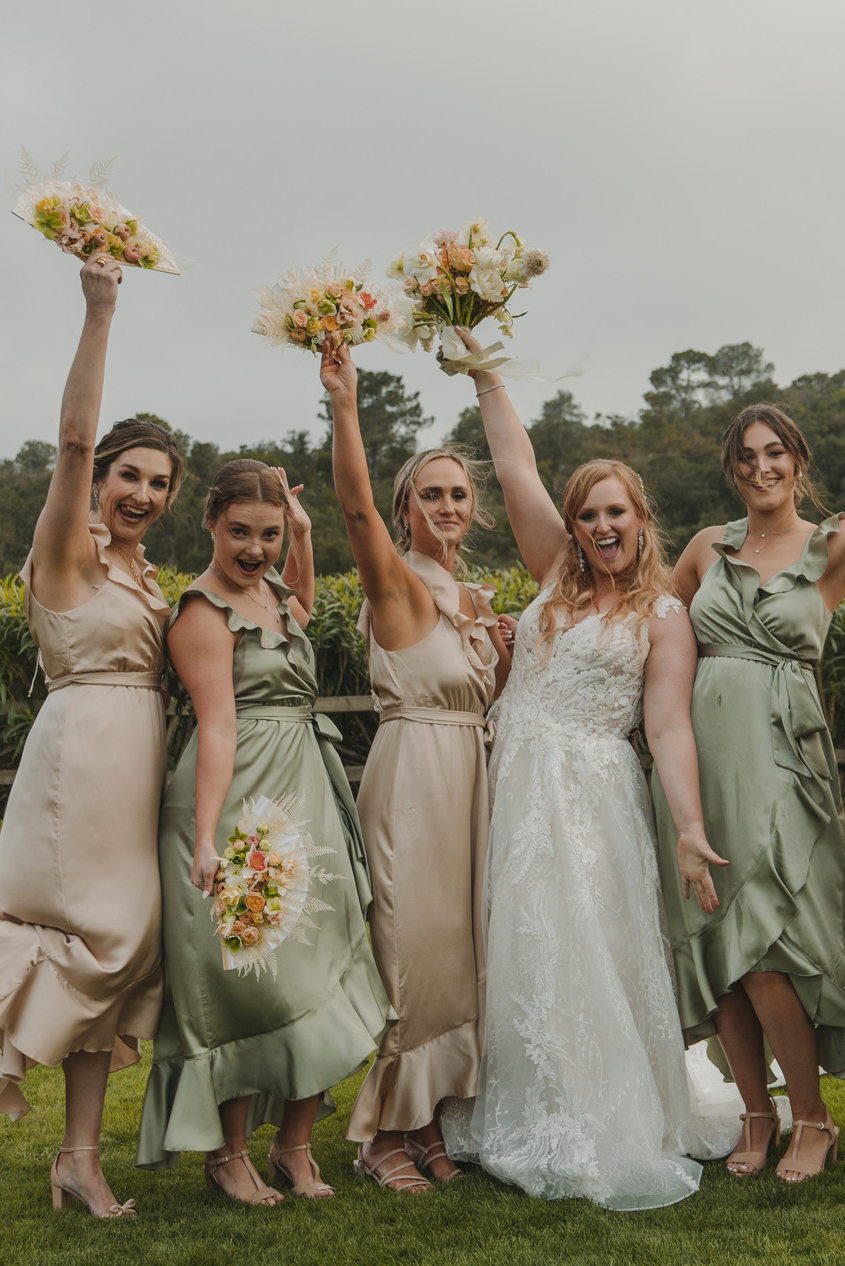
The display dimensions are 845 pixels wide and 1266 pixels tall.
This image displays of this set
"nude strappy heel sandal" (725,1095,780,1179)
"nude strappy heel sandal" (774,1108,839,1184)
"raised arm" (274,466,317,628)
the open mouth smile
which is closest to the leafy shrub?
"raised arm" (274,466,317,628)

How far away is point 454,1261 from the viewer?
10.2 feet

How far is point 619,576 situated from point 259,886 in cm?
192

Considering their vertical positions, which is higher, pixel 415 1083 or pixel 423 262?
pixel 423 262

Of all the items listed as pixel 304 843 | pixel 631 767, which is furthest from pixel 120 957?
pixel 631 767

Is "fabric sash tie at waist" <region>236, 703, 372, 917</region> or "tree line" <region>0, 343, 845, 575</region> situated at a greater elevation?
"tree line" <region>0, 343, 845, 575</region>

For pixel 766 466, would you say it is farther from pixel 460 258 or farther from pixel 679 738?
pixel 460 258

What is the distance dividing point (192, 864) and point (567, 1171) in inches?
63.5

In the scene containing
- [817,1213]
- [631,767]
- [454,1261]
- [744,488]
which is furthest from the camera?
[744,488]

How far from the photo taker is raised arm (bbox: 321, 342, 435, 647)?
3.71m

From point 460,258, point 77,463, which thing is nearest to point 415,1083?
point 77,463

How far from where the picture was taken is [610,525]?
4125mm

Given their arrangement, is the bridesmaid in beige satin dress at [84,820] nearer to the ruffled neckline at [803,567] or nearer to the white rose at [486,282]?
the white rose at [486,282]

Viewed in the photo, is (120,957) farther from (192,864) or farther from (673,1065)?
(673,1065)

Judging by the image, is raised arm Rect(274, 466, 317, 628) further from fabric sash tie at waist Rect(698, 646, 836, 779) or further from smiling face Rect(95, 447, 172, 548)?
fabric sash tie at waist Rect(698, 646, 836, 779)
